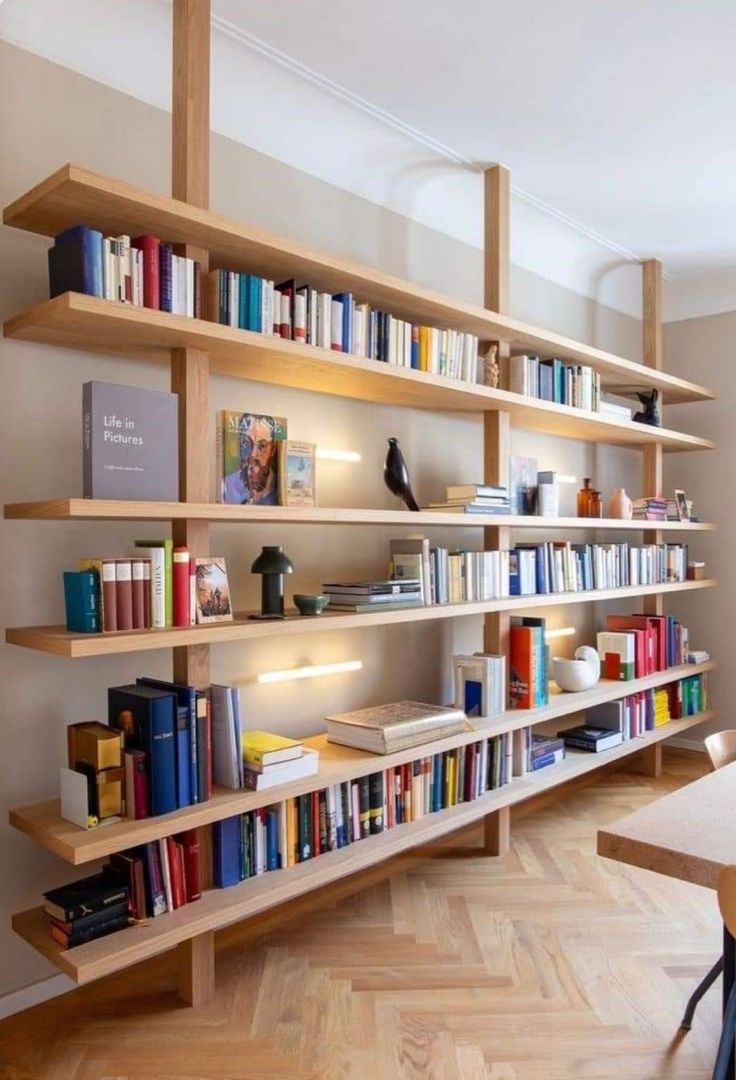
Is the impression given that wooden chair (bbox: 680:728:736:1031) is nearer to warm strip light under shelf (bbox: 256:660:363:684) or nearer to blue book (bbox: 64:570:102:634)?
warm strip light under shelf (bbox: 256:660:363:684)

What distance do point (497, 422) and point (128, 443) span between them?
5.77 feet

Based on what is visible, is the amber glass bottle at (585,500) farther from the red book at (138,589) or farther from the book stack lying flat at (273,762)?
the red book at (138,589)

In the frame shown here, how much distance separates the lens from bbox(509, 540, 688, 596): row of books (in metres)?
3.47

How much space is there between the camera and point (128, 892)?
2.12 m

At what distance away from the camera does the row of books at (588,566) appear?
11.4 ft

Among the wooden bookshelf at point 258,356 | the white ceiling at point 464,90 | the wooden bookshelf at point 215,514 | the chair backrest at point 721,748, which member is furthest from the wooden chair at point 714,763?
the white ceiling at point 464,90

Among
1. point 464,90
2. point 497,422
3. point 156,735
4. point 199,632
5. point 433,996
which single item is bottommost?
point 433,996

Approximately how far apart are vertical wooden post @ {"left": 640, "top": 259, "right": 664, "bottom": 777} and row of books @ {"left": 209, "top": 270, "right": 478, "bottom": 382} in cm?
179

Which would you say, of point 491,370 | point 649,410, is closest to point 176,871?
point 491,370

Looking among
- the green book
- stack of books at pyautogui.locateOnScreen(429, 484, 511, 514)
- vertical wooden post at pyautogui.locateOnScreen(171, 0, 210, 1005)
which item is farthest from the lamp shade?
stack of books at pyautogui.locateOnScreen(429, 484, 511, 514)

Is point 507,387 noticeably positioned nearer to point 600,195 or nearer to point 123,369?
point 600,195

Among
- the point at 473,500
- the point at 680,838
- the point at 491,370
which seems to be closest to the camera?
the point at 680,838

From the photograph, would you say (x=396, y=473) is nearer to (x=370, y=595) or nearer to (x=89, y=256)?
(x=370, y=595)

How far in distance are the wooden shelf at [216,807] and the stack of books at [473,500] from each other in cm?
83
